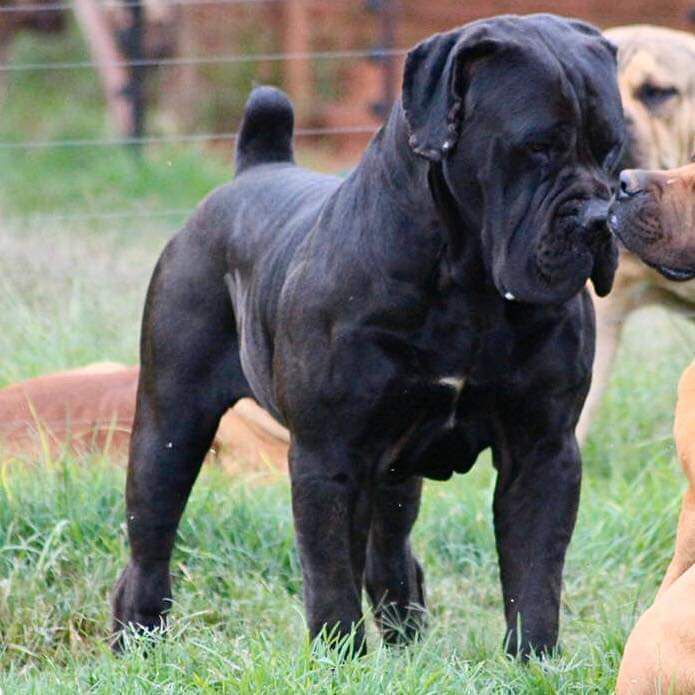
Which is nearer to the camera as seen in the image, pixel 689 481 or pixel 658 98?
pixel 689 481

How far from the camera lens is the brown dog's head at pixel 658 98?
6203 mm

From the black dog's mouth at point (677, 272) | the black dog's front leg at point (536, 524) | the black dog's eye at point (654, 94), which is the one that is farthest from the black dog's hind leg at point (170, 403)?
the black dog's eye at point (654, 94)

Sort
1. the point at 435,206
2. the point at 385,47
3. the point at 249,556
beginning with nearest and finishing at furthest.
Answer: the point at 435,206 < the point at 249,556 < the point at 385,47

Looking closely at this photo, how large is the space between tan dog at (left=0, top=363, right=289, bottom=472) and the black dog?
186cm

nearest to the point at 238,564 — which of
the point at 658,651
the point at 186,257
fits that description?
the point at 186,257

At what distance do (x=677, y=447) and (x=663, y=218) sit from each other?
1.80ft

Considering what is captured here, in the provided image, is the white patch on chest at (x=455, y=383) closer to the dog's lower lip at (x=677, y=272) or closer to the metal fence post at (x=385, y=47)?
the dog's lower lip at (x=677, y=272)

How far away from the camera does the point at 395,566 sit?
15.1ft

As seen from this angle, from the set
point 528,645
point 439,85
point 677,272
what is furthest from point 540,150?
point 528,645

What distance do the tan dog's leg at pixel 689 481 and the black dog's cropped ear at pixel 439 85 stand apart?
2.64 ft

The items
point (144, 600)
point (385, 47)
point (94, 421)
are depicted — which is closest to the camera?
point (144, 600)

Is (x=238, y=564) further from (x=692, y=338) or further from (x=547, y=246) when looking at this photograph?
(x=692, y=338)

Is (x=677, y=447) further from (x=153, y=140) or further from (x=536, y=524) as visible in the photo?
(x=153, y=140)

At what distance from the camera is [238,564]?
507cm
